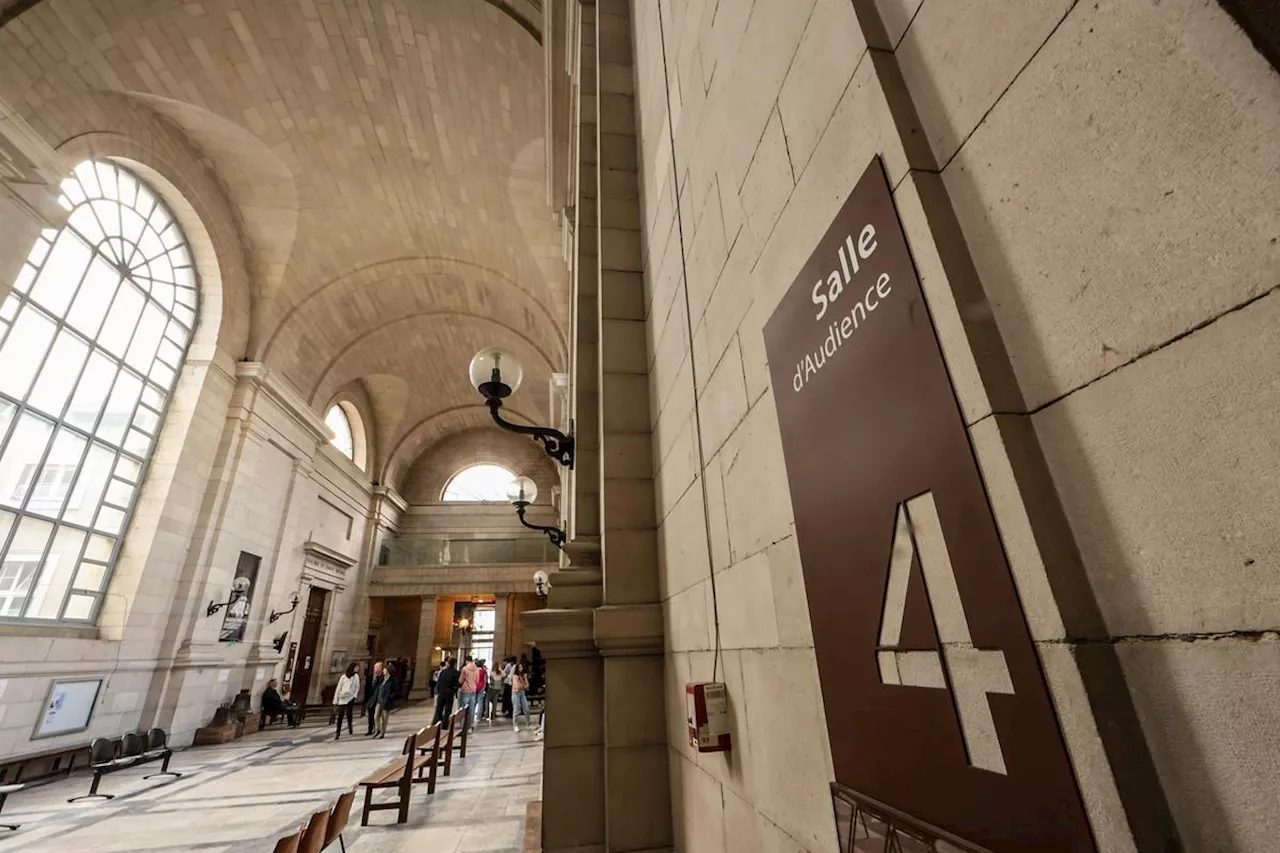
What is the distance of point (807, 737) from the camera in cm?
131

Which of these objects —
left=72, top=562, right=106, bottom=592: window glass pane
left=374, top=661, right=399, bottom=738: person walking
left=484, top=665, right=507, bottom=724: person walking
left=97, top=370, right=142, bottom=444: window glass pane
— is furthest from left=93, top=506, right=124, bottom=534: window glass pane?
left=484, top=665, right=507, bottom=724: person walking

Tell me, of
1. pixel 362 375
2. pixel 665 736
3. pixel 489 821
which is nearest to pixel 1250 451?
pixel 665 736

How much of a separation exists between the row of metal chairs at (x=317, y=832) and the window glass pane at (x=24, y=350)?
310 inches

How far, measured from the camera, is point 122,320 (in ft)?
29.8

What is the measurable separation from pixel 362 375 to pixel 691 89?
55.1 feet

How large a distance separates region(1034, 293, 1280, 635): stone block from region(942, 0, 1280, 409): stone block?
0.04 metres

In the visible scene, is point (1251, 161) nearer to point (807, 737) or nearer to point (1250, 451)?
point (1250, 451)

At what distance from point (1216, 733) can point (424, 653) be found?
21.0 metres

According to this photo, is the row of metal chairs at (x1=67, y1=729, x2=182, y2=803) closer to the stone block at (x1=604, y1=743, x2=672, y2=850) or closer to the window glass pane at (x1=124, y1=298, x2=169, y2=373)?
the window glass pane at (x1=124, y1=298, x2=169, y2=373)

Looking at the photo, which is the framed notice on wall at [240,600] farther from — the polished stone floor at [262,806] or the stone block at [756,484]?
the stone block at [756,484]

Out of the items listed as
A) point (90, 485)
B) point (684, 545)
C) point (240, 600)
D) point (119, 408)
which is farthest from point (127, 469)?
point (684, 545)

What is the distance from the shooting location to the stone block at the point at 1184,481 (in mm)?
491

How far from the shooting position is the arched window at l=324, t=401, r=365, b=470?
17.2 metres

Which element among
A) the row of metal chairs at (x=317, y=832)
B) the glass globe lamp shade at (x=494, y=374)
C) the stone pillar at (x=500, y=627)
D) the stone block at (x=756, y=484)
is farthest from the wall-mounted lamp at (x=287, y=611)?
the stone block at (x=756, y=484)
